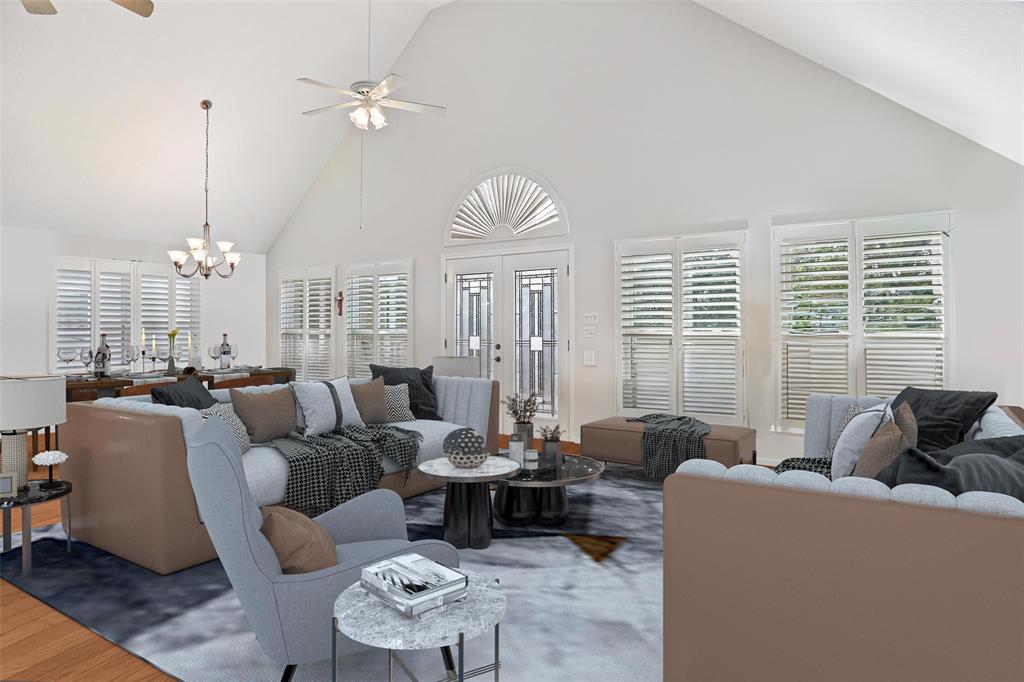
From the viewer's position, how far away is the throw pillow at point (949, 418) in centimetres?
316

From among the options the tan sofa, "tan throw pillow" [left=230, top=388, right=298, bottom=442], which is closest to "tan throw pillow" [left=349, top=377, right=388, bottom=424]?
"tan throw pillow" [left=230, top=388, right=298, bottom=442]

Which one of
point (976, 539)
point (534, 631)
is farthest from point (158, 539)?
point (976, 539)

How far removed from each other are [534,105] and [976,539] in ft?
19.8

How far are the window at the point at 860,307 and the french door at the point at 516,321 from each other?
2.18 m

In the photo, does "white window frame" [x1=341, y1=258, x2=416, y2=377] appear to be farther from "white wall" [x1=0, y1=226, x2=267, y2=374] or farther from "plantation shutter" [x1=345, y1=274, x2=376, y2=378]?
"white wall" [x1=0, y1=226, x2=267, y2=374]

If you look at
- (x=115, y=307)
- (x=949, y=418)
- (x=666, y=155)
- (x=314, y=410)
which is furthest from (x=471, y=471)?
(x=115, y=307)

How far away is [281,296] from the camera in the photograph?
357 inches

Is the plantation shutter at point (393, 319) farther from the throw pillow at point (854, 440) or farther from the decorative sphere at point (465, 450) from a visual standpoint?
the throw pillow at point (854, 440)

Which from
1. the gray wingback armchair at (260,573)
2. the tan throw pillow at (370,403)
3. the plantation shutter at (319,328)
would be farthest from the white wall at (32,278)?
the gray wingback armchair at (260,573)

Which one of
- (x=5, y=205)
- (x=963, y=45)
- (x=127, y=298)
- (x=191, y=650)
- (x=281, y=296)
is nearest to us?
(x=191, y=650)

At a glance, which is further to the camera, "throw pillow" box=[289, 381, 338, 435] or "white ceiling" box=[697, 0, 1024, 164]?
"throw pillow" box=[289, 381, 338, 435]

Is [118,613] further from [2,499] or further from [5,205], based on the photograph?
[5,205]

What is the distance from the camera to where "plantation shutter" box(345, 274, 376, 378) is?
809 centimetres

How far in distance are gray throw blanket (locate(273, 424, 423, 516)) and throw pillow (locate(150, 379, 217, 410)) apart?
487mm
